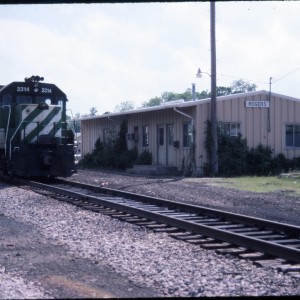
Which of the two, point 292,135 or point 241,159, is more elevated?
point 292,135

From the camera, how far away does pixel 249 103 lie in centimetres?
2442

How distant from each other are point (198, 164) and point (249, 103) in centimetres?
389

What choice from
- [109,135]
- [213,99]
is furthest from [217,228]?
[109,135]

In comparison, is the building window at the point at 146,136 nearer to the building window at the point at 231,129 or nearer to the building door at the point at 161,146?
the building door at the point at 161,146

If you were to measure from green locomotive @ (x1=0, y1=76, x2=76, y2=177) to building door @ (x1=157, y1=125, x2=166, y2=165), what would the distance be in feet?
28.1

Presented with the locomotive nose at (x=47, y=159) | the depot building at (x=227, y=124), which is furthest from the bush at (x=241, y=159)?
the locomotive nose at (x=47, y=159)

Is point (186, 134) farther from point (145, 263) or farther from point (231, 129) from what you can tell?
point (145, 263)

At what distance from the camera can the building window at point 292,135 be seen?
2550 cm

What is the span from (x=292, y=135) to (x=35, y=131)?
13460 mm

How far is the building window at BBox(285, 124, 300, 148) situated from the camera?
25.5 metres

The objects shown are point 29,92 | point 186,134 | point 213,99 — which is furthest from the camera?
point 186,134

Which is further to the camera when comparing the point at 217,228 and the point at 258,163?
the point at 258,163

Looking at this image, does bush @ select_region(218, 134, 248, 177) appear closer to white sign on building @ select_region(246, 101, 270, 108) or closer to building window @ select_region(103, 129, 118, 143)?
white sign on building @ select_region(246, 101, 270, 108)

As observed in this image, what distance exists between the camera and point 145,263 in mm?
6266
